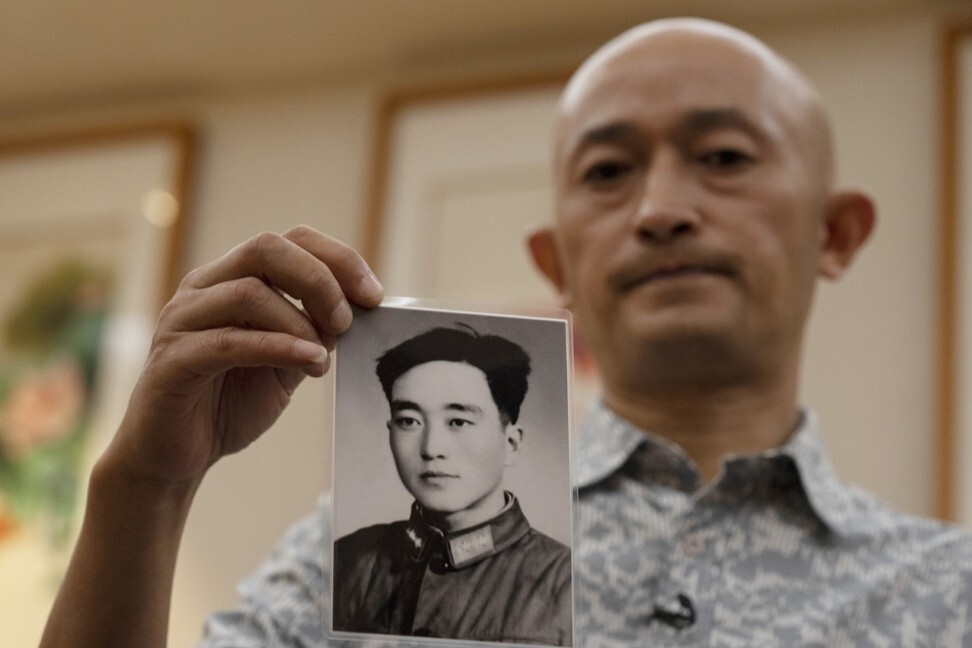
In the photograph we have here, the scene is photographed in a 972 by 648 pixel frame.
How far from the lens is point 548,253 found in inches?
51.5

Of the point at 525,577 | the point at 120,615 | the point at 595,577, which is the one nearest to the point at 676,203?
the point at 595,577

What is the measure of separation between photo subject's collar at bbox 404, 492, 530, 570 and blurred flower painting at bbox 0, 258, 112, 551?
1.29 meters

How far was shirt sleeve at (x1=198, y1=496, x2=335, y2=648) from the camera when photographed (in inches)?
38.0

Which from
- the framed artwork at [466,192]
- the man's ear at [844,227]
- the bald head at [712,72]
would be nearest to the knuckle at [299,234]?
the bald head at [712,72]

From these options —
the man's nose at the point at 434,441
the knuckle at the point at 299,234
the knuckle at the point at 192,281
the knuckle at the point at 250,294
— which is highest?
the knuckle at the point at 299,234

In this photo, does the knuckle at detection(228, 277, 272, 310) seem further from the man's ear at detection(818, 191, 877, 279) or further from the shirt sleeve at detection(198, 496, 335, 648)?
the man's ear at detection(818, 191, 877, 279)

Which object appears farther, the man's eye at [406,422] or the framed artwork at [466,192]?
the framed artwork at [466,192]

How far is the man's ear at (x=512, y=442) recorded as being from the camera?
74cm

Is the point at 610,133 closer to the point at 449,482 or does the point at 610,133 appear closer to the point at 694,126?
the point at 694,126

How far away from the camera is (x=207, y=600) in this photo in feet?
5.63

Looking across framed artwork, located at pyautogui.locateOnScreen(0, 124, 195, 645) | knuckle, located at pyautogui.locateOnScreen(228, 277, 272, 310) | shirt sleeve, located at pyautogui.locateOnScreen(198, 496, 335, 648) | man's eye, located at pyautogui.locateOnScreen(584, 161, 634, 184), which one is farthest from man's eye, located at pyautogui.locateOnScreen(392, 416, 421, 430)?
framed artwork, located at pyautogui.locateOnScreen(0, 124, 195, 645)

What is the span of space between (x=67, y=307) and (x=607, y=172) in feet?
3.83

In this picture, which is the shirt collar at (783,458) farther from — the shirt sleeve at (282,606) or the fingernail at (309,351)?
the fingernail at (309,351)

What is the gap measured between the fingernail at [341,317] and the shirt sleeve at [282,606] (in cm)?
23
